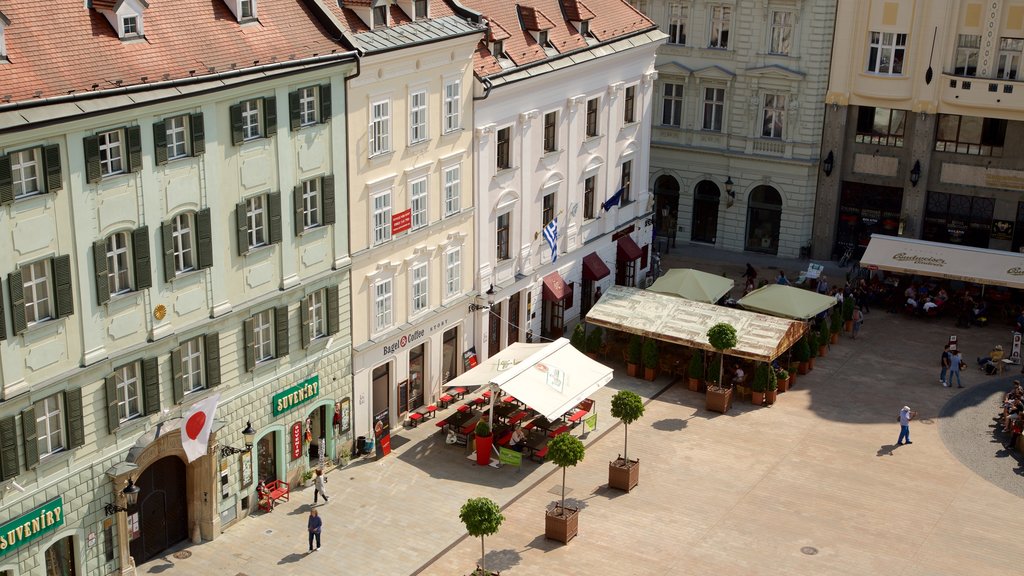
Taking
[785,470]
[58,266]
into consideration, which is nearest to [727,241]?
[785,470]

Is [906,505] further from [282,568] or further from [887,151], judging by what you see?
[887,151]

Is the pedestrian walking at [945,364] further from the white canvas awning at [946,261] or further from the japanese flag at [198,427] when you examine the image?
the japanese flag at [198,427]

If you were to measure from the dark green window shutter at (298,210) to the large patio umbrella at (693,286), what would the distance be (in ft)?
73.0

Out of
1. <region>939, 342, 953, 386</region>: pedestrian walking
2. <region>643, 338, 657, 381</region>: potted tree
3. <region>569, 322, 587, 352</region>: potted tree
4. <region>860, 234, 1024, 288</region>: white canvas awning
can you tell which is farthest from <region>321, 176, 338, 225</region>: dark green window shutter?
<region>860, 234, 1024, 288</region>: white canvas awning

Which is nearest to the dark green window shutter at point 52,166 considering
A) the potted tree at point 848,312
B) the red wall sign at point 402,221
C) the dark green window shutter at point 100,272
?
the dark green window shutter at point 100,272

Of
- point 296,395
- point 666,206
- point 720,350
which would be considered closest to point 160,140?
point 296,395

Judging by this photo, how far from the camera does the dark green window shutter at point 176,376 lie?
38156 millimetres

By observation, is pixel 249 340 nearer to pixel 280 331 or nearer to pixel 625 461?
pixel 280 331

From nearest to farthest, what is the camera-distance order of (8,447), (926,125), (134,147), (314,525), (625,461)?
(8,447), (134,147), (314,525), (625,461), (926,125)

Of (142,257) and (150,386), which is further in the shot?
(150,386)

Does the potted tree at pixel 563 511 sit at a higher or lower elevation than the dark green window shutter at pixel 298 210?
lower

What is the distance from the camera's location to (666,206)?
243ft

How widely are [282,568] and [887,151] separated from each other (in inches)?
1648

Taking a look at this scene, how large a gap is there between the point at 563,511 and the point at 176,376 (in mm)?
12709
